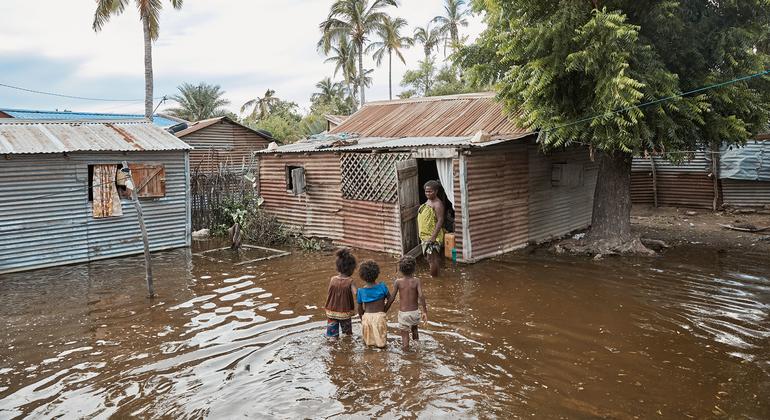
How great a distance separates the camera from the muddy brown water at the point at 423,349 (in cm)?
461

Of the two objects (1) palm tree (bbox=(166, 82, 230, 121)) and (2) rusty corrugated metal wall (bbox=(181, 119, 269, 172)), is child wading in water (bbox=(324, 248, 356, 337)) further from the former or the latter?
(1) palm tree (bbox=(166, 82, 230, 121))

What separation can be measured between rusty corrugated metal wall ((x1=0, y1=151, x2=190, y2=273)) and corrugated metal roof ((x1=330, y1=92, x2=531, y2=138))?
17.0ft

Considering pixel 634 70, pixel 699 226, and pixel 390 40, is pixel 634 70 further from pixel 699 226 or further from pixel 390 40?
pixel 390 40

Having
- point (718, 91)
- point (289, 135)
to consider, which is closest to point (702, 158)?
point (718, 91)

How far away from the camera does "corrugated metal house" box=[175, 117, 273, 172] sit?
21.5 metres

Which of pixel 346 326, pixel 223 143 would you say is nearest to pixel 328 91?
pixel 223 143

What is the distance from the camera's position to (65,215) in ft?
35.5

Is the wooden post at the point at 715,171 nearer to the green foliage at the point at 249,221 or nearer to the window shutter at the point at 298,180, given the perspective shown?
the window shutter at the point at 298,180

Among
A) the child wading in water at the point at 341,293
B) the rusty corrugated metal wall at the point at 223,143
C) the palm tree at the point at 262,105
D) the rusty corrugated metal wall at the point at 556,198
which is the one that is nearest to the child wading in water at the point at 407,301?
the child wading in water at the point at 341,293

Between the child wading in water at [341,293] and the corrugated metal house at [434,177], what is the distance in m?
4.44

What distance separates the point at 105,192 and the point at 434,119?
25.3 feet

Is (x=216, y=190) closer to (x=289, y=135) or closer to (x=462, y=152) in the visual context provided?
(x=462, y=152)

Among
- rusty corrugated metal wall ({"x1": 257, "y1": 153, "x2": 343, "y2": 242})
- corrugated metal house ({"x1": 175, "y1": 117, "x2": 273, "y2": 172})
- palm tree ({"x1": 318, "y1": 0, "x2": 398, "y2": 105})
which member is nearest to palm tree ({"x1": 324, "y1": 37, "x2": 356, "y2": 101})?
palm tree ({"x1": 318, "y1": 0, "x2": 398, "y2": 105})

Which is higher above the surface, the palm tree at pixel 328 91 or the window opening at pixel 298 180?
the palm tree at pixel 328 91
